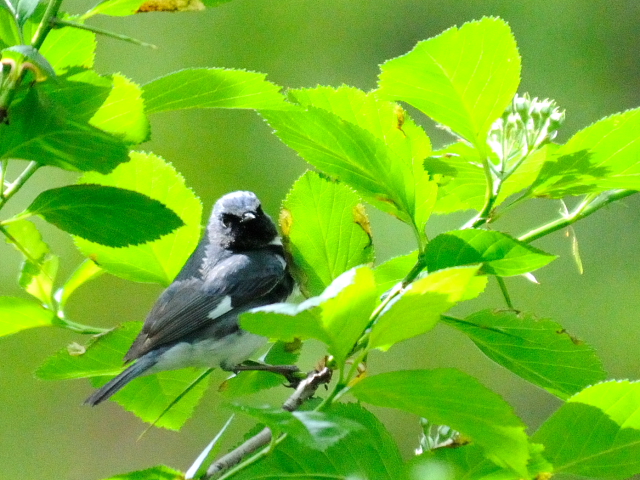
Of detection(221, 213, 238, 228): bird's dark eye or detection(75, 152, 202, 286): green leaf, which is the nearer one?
detection(75, 152, 202, 286): green leaf

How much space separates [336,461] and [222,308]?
1.30 meters

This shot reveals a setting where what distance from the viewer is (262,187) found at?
3578mm

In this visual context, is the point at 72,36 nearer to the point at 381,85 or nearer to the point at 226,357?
the point at 381,85

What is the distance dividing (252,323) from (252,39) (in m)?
3.88

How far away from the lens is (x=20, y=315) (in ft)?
3.24

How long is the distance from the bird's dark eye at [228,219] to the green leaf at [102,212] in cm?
A: 140

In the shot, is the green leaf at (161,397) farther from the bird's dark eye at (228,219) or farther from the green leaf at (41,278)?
the bird's dark eye at (228,219)

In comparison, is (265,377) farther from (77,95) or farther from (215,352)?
(215,352)

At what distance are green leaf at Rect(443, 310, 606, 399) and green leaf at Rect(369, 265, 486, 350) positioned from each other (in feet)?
0.60

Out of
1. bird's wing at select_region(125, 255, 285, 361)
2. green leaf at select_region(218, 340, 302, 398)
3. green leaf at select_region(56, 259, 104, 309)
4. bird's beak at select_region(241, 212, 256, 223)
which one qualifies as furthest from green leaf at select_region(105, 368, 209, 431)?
bird's beak at select_region(241, 212, 256, 223)

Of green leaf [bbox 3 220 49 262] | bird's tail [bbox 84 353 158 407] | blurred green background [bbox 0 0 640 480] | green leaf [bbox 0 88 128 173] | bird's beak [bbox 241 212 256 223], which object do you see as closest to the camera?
green leaf [bbox 0 88 128 173]

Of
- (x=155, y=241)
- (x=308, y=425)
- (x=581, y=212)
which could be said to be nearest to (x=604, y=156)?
(x=581, y=212)

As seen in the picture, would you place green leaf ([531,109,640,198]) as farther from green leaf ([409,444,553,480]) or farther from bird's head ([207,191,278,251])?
bird's head ([207,191,278,251])

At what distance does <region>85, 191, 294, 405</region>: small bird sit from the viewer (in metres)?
1.83
